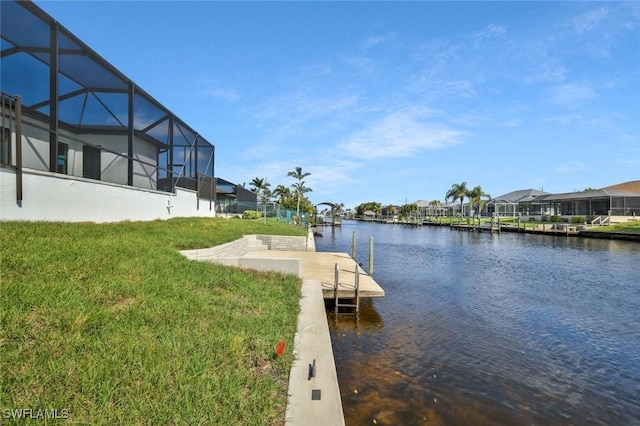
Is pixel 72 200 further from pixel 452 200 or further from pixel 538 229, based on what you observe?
pixel 452 200

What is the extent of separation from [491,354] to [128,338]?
8.41 metres

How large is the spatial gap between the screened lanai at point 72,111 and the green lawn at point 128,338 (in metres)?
2.90

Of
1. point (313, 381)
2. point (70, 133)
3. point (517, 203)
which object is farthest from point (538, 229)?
point (70, 133)

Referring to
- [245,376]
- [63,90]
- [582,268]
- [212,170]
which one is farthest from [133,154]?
[582,268]

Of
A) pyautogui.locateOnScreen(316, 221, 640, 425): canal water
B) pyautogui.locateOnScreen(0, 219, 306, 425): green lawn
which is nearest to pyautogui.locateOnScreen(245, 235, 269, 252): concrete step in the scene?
pyautogui.locateOnScreen(316, 221, 640, 425): canal water

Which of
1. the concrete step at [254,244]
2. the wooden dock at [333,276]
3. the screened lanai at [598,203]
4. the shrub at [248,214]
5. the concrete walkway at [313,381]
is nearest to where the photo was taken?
the concrete walkway at [313,381]

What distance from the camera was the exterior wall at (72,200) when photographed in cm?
759

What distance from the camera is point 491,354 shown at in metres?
8.84

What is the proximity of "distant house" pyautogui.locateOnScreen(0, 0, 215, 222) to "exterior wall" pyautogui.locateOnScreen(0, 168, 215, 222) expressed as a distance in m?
0.02

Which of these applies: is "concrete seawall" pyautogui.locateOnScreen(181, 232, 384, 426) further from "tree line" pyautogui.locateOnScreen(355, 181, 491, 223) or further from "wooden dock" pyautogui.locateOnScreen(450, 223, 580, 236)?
"tree line" pyautogui.locateOnScreen(355, 181, 491, 223)

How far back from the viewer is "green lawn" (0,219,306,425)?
3.17m

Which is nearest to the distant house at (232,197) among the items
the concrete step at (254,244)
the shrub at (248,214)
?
the shrub at (248,214)

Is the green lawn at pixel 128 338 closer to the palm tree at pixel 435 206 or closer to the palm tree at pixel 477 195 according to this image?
the palm tree at pixel 477 195

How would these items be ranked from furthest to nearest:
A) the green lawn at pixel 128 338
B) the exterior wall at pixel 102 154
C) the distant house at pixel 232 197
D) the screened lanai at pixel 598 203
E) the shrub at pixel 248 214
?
the screened lanai at pixel 598 203 < the shrub at pixel 248 214 < the distant house at pixel 232 197 < the exterior wall at pixel 102 154 < the green lawn at pixel 128 338
